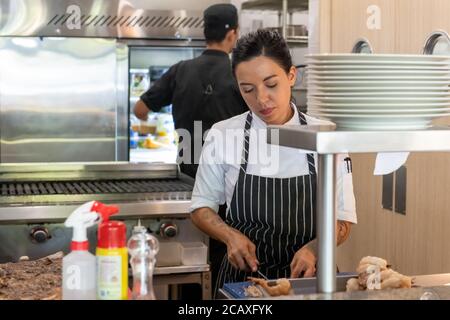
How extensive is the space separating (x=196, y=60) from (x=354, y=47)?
827 millimetres

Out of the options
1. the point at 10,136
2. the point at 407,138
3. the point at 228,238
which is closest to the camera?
the point at 407,138

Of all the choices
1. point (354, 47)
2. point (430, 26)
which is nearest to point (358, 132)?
point (430, 26)

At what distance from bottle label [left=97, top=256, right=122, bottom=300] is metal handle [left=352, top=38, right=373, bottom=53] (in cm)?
253

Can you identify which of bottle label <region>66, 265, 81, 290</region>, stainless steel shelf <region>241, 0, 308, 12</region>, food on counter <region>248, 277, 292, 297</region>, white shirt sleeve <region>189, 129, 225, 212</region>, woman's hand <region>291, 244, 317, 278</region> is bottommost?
woman's hand <region>291, 244, 317, 278</region>

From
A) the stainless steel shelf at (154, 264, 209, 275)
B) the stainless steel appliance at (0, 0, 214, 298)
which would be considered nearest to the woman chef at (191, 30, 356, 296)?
the stainless steel shelf at (154, 264, 209, 275)

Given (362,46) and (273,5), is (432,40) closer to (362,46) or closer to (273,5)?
(362,46)

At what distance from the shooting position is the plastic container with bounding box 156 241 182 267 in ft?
9.91

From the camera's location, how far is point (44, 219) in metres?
2.88

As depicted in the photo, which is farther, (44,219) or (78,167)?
(78,167)

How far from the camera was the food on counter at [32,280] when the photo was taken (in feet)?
4.89

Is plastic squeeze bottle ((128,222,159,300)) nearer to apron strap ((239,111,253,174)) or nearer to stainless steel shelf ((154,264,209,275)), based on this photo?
apron strap ((239,111,253,174))

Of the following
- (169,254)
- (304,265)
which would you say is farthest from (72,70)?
(304,265)

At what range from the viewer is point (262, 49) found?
2.17 meters
